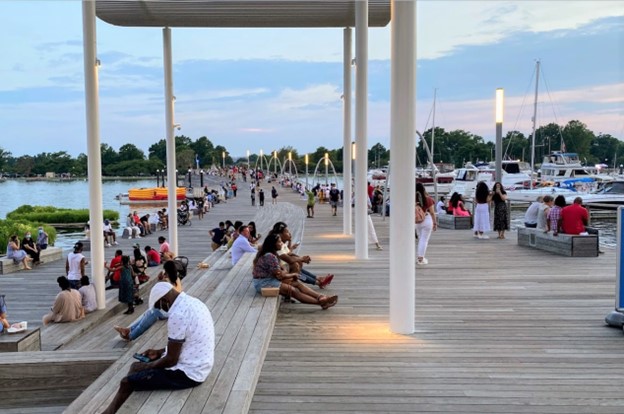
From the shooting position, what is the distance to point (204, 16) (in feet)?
41.8

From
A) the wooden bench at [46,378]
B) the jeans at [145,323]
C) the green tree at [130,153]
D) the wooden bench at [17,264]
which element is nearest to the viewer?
the wooden bench at [46,378]

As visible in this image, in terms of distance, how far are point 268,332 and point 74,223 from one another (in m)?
38.9

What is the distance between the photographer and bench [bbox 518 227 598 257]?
1101 cm

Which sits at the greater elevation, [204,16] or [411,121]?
[204,16]

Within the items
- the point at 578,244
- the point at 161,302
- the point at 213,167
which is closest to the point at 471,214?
the point at 578,244

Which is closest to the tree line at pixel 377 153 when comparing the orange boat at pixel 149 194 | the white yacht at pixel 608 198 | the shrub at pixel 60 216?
the orange boat at pixel 149 194

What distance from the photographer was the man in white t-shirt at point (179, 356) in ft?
12.7

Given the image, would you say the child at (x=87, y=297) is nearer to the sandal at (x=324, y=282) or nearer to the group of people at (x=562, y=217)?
the sandal at (x=324, y=282)

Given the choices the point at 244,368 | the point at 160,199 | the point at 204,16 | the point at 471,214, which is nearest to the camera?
the point at 244,368

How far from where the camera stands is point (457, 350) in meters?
5.35

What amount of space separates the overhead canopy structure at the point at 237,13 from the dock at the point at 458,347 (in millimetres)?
5892

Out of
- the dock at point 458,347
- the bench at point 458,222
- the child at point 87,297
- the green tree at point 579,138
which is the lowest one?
the child at point 87,297

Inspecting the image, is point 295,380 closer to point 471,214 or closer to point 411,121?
point 411,121

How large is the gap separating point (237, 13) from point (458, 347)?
9.80 meters
